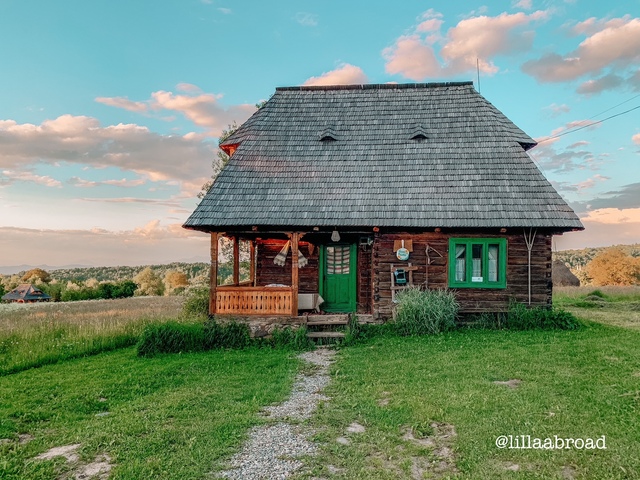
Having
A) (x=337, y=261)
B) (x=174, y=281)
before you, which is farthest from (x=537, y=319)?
(x=174, y=281)

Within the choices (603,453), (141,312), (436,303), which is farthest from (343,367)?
(141,312)

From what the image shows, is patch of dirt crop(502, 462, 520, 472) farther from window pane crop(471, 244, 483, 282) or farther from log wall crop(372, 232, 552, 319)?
window pane crop(471, 244, 483, 282)

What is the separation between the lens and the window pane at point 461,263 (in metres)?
12.8

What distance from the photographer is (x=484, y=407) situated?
5941 millimetres

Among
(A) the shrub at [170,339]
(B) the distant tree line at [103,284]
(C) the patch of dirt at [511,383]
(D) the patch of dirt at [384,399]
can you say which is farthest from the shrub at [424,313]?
(B) the distant tree line at [103,284]

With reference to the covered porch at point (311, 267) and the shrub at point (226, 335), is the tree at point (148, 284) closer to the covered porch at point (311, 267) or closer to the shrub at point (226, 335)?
the covered porch at point (311, 267)

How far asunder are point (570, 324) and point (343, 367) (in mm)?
7001

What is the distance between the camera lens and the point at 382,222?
1241 cm

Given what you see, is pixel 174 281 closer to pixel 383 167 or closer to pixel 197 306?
pixel 197 306

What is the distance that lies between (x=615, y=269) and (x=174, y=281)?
131 feet

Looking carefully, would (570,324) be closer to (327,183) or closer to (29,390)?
(327,183)

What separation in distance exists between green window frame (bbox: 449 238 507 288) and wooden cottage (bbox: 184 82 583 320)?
3 cm

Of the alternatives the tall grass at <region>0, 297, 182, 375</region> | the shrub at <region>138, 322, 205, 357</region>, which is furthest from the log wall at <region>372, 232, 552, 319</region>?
the tall grass at <region>0, 297, 182, 375</region>

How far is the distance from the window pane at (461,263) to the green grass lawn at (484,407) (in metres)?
2.85
